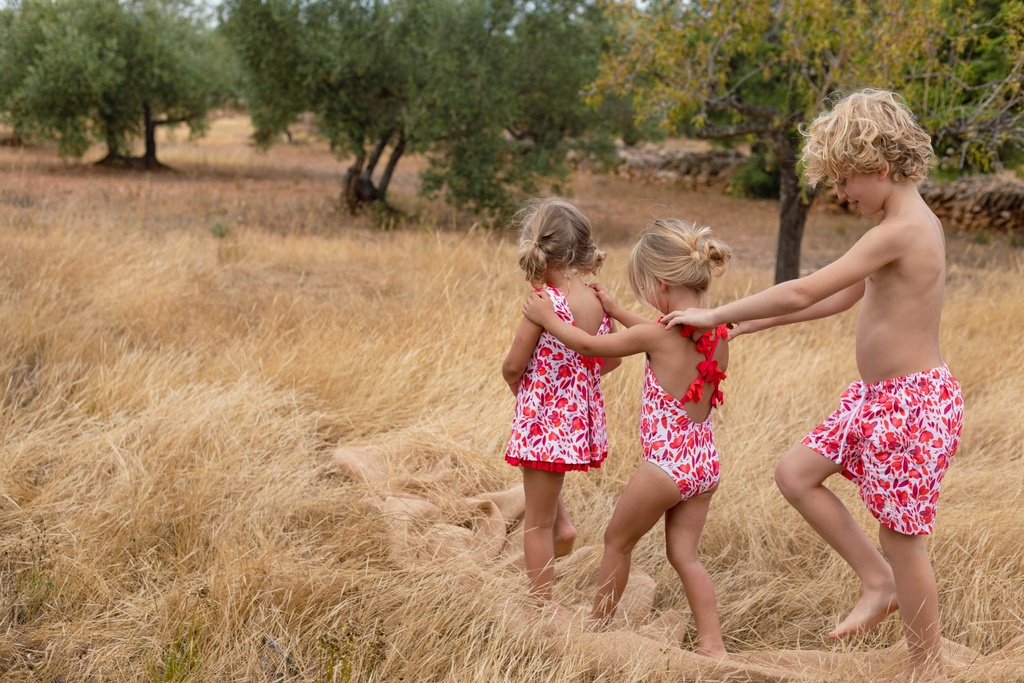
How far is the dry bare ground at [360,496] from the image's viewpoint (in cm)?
265

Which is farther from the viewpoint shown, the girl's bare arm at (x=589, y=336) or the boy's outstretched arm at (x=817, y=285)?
the girl's bare arm at (x=589, y=336)

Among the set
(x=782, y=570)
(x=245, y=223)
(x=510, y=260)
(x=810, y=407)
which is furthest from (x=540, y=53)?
(x=782, y=570)

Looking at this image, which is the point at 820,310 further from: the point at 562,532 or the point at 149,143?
the point at 149,143

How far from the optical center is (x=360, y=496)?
3.61m

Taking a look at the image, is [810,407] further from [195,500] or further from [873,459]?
[195,500]

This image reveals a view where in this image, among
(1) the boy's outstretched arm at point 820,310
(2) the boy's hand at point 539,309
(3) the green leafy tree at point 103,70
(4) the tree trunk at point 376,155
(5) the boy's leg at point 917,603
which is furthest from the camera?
(3) the green leafy tree at point 103,70

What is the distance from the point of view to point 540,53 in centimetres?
1327

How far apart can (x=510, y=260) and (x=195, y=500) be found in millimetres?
4054

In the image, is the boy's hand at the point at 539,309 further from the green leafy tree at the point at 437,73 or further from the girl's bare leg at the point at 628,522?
the green leafy tree at the point at 437,73

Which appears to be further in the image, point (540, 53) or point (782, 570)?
point (540, 53)

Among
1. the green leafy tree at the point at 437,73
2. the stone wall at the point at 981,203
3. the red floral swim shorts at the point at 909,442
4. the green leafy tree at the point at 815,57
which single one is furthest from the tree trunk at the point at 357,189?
the red floral swim shorts at the point at 909,442

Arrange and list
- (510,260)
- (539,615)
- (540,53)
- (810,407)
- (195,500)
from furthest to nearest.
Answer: (540,53), (510,260), (810,407), (195,500), (539,615)

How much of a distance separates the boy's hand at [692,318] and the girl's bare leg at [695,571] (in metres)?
0.59

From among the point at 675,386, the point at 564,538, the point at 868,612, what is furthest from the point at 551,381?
the point at 868,612
